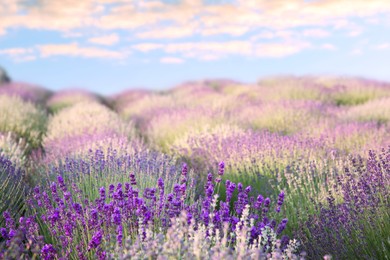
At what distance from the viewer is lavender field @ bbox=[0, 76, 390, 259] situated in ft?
8.10

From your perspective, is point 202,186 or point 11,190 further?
point 202,186

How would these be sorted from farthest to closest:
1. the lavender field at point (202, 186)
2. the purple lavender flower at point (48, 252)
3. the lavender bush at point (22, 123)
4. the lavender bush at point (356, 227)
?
the lavender bush at point (22, 123) < the lavender bush at point (356, 227) < the lavender field at point (202, 186) < the purple lavender flower at point (48, 252)

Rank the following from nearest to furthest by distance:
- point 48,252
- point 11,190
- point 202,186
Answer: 1. point 48,252
2. point 11,190
3. point 202,186

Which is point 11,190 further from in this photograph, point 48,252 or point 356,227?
point 356,227

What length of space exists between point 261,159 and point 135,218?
238 centimetres

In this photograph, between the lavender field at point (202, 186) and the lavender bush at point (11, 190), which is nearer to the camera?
the lavender field at point (202, 186)

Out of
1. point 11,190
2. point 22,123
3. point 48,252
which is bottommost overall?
point 22,123

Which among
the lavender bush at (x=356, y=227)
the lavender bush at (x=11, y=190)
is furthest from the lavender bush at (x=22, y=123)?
the lavender bush at (x=356, y=227)

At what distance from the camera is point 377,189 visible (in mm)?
3518

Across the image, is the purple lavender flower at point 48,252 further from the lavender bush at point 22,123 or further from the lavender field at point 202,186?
the lavender bush at point 22,123

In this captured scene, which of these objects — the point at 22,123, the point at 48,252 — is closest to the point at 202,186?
the point at 48,252

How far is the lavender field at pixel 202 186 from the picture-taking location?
2.47 meters

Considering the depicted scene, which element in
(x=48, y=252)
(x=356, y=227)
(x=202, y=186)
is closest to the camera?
(x=48, y=252)

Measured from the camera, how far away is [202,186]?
184 inches
